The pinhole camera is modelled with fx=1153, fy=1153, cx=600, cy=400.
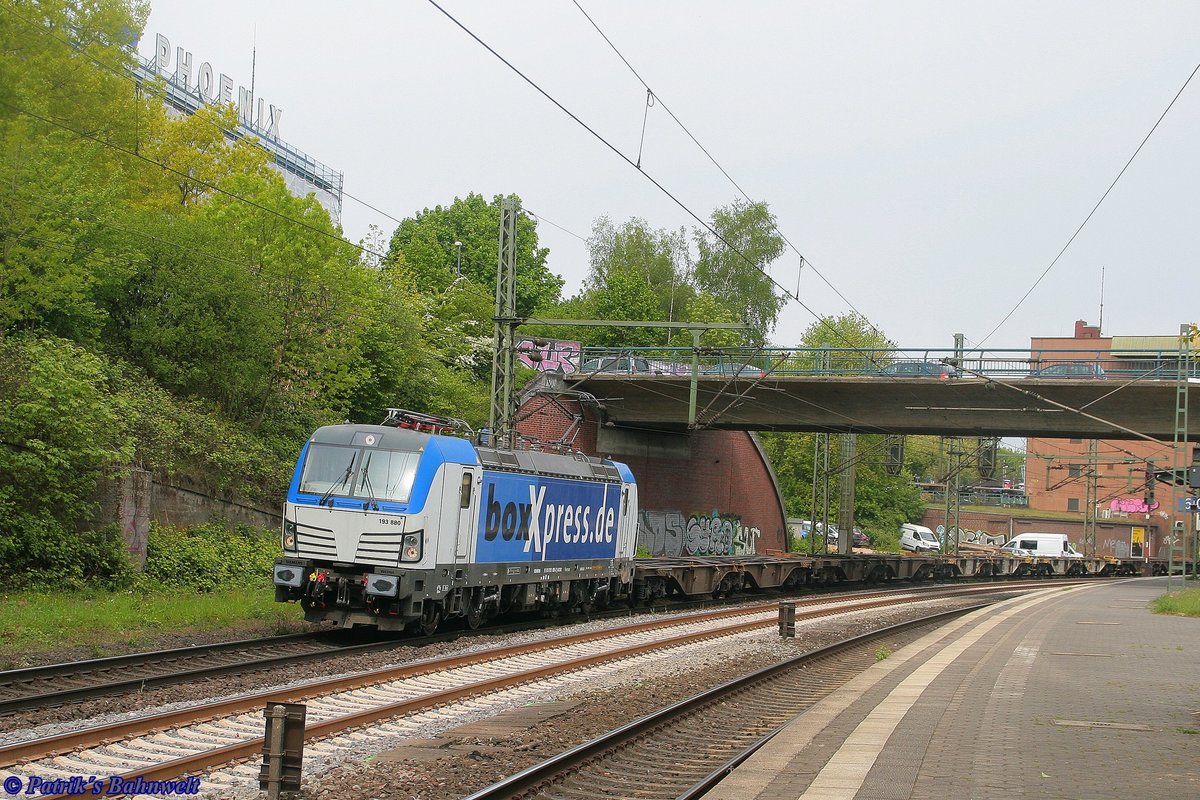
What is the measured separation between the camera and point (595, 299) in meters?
69.7

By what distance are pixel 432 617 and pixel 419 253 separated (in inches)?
1810

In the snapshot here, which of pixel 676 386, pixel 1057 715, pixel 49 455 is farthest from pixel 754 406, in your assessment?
pixel 1057 715

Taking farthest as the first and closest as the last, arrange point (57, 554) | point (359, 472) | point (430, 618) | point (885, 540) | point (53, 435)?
point (885, 540) < point (57, 554) < point (53, 435) < point (430, 618) < point (359, 472)

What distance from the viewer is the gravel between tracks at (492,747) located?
8250 millimetres

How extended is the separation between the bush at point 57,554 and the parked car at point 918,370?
74.6 feet

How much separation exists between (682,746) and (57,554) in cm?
1272

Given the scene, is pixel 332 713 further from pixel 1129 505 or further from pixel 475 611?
pixel 1129 505

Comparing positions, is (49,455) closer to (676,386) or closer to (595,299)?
(676,386)

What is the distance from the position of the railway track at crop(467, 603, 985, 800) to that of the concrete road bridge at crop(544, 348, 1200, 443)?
17.9 meters

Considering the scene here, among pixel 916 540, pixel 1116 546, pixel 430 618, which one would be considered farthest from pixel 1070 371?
pixel 1116 546

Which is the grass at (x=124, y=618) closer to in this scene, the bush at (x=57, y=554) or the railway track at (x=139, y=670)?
the bush at (x=57, y=554)

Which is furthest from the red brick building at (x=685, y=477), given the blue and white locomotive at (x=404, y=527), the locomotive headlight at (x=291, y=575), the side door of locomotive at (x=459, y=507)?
the locomotive headlight at (x=291, y=575)

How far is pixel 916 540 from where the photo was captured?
75.9m

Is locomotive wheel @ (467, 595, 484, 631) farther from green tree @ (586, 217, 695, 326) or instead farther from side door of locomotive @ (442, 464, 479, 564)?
green tree @ (586, 217, 695, 326)
